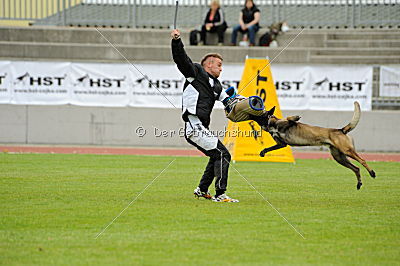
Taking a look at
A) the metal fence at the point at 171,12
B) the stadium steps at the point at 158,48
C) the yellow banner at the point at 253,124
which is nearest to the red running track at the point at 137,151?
the yellow banner at the point at 253,124

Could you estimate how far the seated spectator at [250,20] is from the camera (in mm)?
23078

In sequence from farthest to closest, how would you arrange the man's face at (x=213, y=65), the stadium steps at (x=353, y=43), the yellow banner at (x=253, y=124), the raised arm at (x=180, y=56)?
1. the stadium steps at (x=353, y=43)
2. the yellow banner at (x=253, y=124)
3. the man's face at (x=213, y=65)
4. the raised arm at (x=180, y=56)

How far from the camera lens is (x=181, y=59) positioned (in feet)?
31.0

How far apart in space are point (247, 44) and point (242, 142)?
7.76 meters

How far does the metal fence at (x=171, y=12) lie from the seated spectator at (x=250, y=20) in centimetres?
148

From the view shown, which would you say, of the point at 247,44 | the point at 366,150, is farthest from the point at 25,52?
the point at 366,150

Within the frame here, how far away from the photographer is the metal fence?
24.2m

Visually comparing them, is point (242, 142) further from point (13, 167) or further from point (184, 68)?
point (184, 68)

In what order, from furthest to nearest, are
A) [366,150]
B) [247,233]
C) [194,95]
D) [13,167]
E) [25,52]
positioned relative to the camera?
[25,52], [366,150], [13,167], [194,95], [247,233]

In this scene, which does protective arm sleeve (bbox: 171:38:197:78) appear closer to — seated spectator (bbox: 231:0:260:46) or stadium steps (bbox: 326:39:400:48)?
seated spectator (bbox: 231:0:260:46)

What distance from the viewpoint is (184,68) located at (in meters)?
9.65

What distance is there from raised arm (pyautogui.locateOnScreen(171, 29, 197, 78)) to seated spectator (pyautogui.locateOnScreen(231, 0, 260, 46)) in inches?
537

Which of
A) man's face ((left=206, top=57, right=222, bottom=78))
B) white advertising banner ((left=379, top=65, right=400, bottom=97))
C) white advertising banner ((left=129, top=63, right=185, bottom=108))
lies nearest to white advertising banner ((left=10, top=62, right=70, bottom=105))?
white advertising banner ((left=129, top=63, right=185, bottom=108))

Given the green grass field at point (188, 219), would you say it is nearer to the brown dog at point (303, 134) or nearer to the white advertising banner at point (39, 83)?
the brown dog at point (303, 134)
